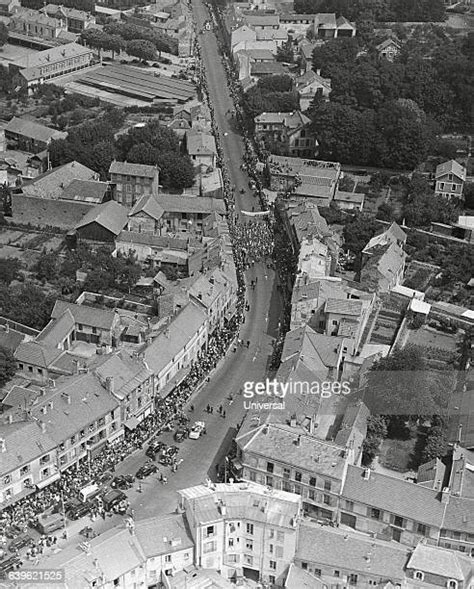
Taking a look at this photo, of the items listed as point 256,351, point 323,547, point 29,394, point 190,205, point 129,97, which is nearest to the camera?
point 323,547

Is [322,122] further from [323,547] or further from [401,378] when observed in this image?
[323,547]

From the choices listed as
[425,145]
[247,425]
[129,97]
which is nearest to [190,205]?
[425,145]

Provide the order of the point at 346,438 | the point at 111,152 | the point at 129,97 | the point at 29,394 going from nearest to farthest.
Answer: the point at 346,438 → the point at 29,394 → the point at 111,152 → the point at 129,97

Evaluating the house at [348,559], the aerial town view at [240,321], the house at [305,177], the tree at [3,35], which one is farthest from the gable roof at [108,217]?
the tree at [3,35]

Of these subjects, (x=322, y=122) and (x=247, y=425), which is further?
(x=322, y=122)

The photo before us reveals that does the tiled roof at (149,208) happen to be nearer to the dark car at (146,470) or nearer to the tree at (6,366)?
the tree at (6,366)

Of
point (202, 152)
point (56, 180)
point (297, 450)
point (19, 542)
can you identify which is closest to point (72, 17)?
point (202, 152)

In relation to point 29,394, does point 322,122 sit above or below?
above

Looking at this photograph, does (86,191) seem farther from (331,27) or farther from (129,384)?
(331,27)
